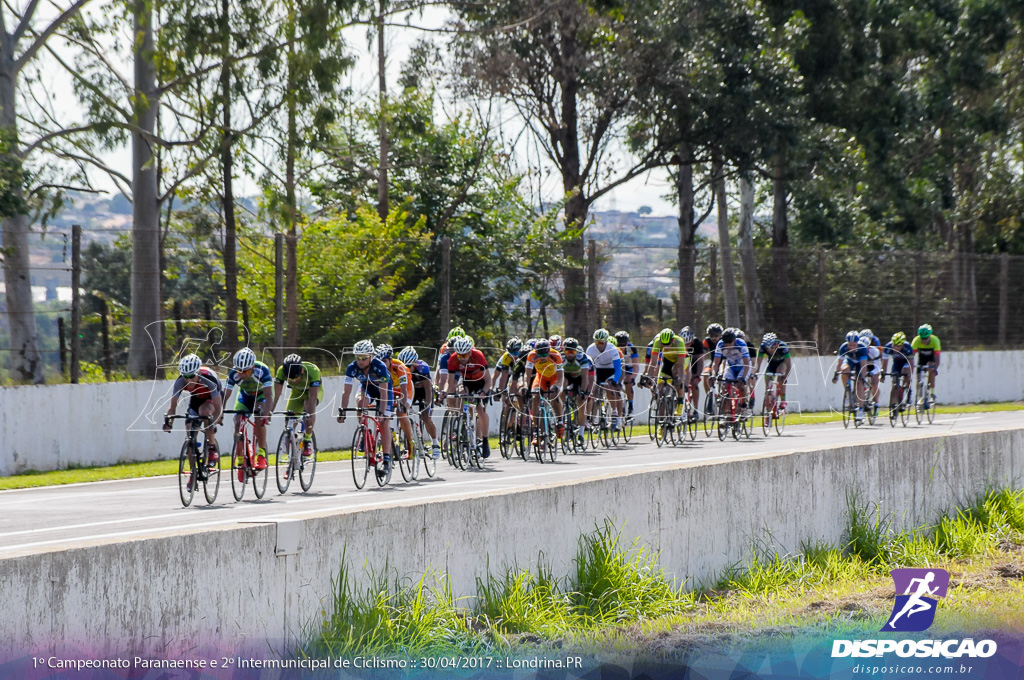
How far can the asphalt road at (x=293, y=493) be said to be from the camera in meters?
11.7

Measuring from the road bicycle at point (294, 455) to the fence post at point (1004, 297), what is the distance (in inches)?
1036

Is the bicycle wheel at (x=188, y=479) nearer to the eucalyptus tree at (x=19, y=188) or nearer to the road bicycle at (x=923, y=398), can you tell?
the eucalyptus tree at (x=19, y=188)

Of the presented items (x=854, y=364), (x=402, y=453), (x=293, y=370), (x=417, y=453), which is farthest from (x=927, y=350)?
(x=293, y=370)

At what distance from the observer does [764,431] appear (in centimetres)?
2373

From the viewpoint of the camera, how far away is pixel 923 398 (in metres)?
25.3

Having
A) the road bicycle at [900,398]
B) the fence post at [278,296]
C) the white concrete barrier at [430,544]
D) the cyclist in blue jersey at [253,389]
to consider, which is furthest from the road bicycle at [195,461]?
the road bicycle at [900,398]

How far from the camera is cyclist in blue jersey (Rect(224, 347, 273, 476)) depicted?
569 inches

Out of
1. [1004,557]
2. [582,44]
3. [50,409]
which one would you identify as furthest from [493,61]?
[1004,557]

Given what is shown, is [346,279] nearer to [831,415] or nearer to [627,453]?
[627,453]

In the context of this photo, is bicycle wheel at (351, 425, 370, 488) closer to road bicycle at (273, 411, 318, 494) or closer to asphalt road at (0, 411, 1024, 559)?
asphalt road at (0, 411, 1024, 559)

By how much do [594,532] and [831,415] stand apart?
71.8ft

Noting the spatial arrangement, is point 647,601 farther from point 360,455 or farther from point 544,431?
point 544,431

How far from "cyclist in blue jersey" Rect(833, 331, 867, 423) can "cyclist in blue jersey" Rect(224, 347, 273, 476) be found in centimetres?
1156

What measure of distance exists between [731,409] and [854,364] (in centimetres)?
277
